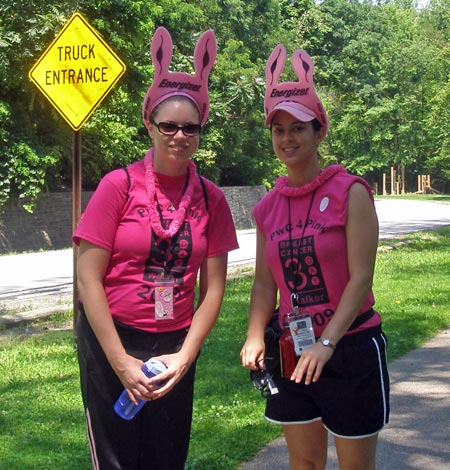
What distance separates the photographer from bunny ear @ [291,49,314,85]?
3500 millimetres

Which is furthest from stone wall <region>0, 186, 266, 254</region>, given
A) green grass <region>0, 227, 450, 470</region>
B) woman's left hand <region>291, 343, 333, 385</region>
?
woman's left hand <region>291, 343, 333, 385</region>

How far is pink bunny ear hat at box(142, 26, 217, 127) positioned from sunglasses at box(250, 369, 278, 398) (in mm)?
983

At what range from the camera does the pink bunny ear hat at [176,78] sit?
3299mm

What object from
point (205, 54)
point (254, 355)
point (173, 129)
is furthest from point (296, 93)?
point (254, 355)

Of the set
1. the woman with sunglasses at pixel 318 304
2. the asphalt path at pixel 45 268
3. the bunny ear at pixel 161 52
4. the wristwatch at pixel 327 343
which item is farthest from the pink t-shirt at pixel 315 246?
the asphalt path at pixel 45 268

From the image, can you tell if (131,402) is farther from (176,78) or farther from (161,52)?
(161,52)

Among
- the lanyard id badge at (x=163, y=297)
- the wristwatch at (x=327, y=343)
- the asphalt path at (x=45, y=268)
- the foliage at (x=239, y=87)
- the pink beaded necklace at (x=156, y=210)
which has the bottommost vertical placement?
the asphalt path at (x=45, y=268)

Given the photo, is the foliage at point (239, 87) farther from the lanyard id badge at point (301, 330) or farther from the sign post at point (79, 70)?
Result: the sign post at point (79, 70)

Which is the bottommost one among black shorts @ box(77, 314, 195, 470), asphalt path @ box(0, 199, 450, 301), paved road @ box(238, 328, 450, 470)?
paved road @ box(238, 328, 450, 470)

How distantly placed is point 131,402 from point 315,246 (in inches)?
34.2

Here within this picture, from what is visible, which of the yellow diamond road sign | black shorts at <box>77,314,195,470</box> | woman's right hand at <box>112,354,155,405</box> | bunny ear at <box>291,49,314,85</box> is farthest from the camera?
the yellow diamond road sign

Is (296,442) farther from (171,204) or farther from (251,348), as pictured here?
(171,204)

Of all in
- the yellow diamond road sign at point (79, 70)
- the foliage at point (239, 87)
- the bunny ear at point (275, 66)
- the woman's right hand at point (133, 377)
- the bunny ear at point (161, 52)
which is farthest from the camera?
the foliage at point (239, 87)

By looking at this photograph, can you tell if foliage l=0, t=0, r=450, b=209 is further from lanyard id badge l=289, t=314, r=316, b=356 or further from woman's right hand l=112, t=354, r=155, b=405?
woman's right hand l=112, t=354, r=155, b=405
